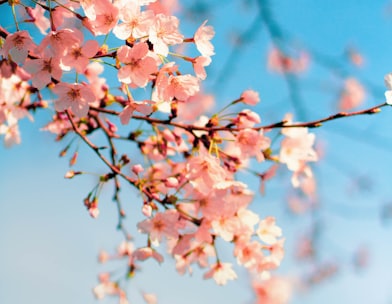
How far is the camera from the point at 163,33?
5.13ft

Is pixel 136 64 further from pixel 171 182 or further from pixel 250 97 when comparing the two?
pixel 250 97

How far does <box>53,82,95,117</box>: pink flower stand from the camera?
68.7 inches

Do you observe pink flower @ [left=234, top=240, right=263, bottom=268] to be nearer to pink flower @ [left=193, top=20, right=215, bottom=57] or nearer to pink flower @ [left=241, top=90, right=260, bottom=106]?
pink flower @ [left=241, top=90, right=260, bottom=106]

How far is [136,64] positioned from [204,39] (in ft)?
1.14

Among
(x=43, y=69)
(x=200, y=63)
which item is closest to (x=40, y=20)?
(x=43, y=69)

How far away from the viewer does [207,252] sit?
2.38 m

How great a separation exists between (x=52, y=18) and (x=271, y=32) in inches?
103

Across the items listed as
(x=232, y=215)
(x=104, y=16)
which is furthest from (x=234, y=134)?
(x=104, y=16)

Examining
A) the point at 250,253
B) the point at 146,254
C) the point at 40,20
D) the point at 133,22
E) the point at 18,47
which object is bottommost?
the point at 146,254

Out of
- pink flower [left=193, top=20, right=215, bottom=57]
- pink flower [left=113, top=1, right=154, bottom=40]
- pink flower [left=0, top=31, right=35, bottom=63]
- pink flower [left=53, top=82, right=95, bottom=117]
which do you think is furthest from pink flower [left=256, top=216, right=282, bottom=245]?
pink flower [left=0, top=31, right=35, bottom=63]

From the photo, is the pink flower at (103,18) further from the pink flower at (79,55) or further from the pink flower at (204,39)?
the pink flower at (204,39)

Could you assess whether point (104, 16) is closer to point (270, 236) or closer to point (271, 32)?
point (270, 236)

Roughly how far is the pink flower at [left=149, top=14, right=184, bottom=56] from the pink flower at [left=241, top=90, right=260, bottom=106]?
0.69 meters

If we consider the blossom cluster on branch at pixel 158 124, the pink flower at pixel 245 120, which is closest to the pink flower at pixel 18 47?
the blossom cluster on branch at pixel 158 124
